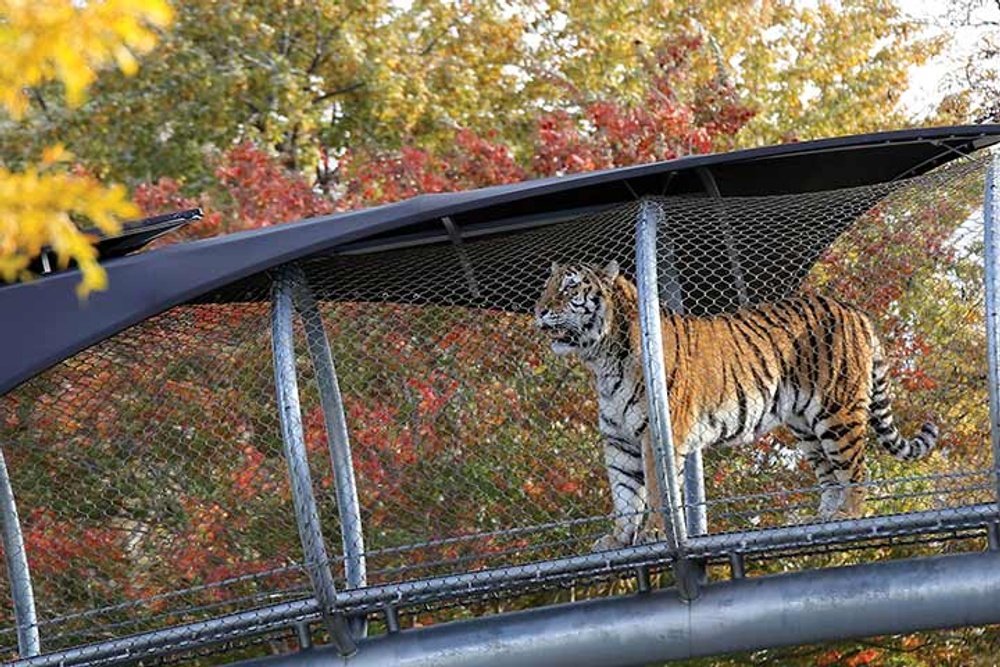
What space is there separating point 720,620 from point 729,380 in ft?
3.20

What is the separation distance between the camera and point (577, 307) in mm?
6266

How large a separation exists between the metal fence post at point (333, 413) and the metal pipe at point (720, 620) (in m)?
0.34

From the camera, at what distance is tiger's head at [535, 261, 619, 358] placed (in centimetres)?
627

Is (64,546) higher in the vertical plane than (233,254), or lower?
lower

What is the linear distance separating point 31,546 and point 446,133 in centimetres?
859

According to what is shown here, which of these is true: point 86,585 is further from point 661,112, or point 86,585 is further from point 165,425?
point 661,112

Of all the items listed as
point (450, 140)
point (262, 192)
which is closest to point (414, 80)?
point (450, 140)

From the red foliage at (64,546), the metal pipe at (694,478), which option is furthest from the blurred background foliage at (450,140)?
the metal pipe at (694,478)

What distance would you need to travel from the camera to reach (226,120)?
48.6 feet

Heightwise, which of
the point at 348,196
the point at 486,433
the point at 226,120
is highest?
the point at 226,120

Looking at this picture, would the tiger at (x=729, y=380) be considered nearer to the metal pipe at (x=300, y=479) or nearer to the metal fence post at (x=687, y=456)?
the metal fence post at (x=687, y=456)

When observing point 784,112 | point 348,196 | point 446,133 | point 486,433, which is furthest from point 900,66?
point 486,433

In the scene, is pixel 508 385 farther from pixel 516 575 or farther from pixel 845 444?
pixel 845 444

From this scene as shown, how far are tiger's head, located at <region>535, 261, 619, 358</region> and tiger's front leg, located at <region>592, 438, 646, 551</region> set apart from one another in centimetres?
36
